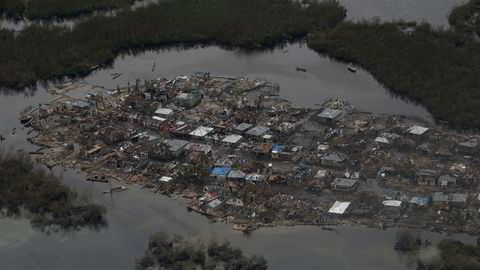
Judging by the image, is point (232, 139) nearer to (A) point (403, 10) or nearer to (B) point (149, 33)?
(B) point (149, 33)

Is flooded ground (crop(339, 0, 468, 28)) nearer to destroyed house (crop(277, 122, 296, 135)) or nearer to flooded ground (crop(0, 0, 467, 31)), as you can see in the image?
flooded ground (crop(0, 0, 467, 31))

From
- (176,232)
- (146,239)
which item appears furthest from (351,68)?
(146,239)

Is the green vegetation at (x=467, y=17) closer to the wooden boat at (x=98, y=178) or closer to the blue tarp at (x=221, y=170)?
the blue tarp at (x=221, y=170)

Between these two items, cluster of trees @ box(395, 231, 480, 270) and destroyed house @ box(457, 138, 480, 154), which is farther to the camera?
destroyed house @ box(457, 138, 480, 154)

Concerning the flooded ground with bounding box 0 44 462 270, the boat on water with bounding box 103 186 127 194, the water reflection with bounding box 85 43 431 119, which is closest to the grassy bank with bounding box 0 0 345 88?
the water reflection with bounding box 85 43 431 119

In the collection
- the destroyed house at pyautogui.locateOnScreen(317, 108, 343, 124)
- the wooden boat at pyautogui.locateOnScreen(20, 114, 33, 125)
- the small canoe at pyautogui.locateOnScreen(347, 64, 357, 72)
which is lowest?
the wooden boat at pyautogui.locateOnScreen(20, 114, 33, 125)

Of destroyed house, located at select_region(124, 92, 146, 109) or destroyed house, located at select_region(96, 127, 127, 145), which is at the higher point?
destroyed house, located at select_region(124, 92, 146, 109)

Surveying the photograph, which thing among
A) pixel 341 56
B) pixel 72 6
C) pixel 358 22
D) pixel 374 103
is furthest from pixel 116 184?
pixel 72 6

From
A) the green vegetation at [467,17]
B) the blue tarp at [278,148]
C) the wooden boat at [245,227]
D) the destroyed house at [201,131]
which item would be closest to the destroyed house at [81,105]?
the destroyed house at [201,131]
